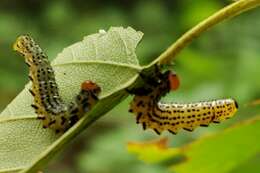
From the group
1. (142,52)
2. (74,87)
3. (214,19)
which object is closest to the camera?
(214,19)

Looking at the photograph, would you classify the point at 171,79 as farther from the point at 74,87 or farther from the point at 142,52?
the point at 142,52

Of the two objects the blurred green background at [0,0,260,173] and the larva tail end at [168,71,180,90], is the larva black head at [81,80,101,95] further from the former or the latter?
the blurred green background at [0,0,260,173]

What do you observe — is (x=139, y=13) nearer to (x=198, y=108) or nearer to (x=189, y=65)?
(x=189, y=65)

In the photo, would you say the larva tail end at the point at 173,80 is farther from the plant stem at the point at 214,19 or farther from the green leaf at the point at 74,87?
the plant stem at the point at 214,19

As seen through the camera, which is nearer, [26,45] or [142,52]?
[26,45]

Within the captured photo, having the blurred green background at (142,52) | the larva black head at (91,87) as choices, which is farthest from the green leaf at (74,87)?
the blurred green background at (142,52)

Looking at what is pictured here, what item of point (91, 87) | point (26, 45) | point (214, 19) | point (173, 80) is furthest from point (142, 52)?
point (214, 19)
